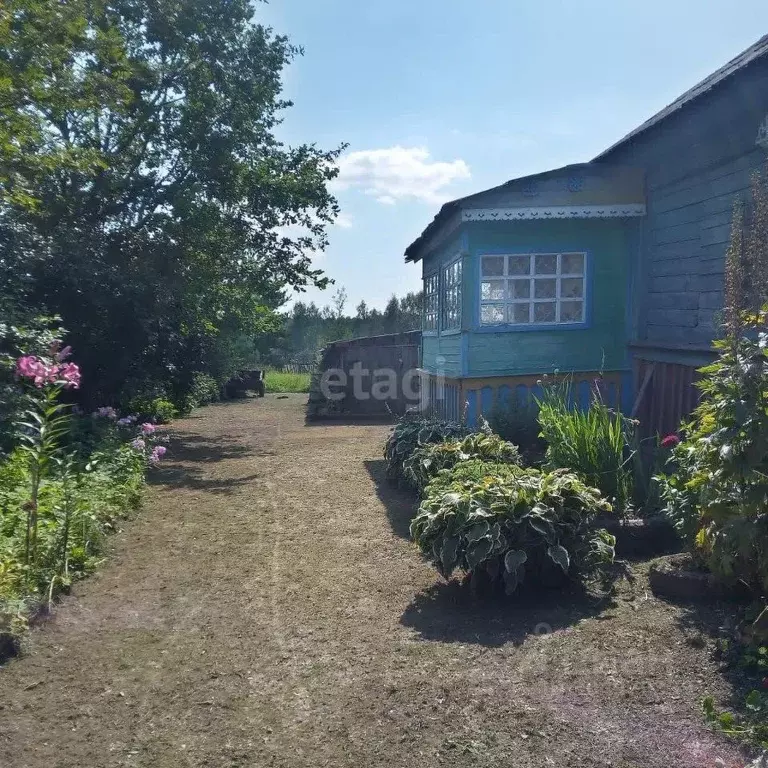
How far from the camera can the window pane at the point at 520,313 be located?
946 centimetres

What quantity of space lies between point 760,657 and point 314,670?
217cm

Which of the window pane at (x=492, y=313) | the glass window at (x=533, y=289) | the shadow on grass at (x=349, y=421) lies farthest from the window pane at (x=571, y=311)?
the shadow on grass at (x=349, y=421)

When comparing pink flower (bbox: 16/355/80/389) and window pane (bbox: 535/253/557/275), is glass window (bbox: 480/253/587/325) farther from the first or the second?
pink flower (bbox: 16/355/80/389)

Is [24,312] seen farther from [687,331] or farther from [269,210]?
[687,331]

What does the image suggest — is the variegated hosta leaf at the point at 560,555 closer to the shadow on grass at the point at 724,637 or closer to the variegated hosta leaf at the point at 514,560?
the variegated hosta leaf at the point at 514,560

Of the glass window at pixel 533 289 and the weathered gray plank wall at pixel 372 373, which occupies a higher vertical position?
the glass window at pixel 533 289

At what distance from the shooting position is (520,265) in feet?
31.0

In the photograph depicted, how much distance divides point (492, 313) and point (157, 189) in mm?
6578

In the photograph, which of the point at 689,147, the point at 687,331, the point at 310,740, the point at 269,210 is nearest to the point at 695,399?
the point at 687,331

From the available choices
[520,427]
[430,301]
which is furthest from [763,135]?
[430,301]

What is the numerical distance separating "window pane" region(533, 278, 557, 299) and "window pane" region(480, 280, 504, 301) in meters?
0.45

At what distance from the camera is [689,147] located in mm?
7852

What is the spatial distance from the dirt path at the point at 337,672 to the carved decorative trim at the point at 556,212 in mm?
4522

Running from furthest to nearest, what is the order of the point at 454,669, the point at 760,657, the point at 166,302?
1. the point at 166,302
2. the point at 454,669
3. the point at 760,657
